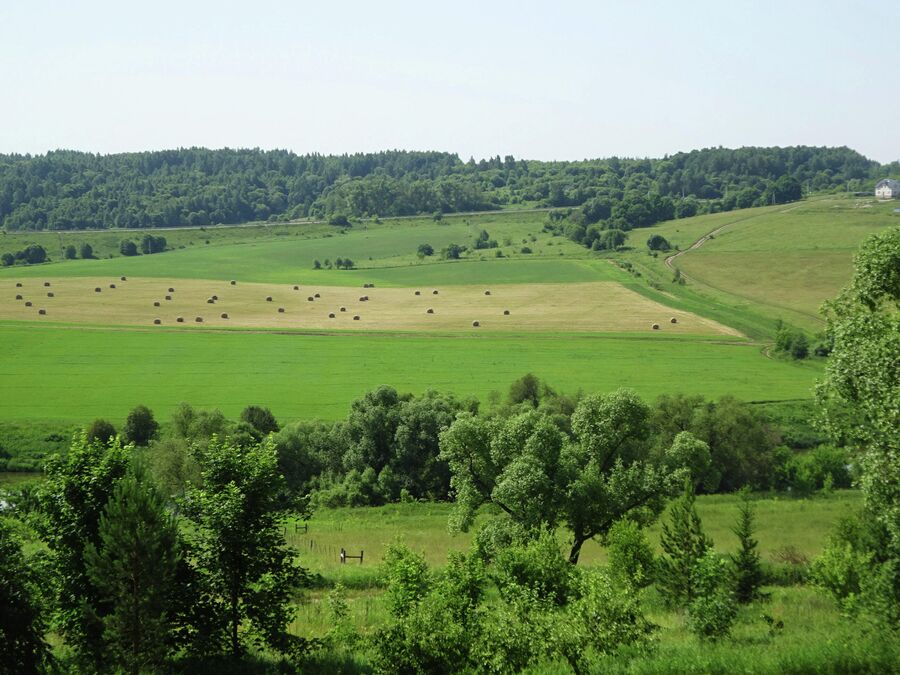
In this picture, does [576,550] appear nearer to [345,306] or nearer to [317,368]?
A: [317,368]

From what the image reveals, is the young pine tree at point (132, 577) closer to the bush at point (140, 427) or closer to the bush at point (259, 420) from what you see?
the bush at point (140, 427)

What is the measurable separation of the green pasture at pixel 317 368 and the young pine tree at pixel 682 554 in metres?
42.3

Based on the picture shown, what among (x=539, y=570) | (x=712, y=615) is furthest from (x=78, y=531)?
(x=712, y=615)

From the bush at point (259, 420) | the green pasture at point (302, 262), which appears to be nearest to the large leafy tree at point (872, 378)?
the bush at point (259, 420)

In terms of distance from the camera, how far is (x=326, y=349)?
9150 cm

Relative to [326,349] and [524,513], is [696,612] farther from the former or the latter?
[326,349]

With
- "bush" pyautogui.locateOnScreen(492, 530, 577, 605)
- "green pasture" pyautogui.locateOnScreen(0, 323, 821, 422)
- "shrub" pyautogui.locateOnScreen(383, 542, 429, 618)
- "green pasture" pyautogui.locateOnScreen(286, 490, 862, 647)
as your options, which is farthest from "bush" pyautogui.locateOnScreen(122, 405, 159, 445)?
"bush" pyautogui.locateOnScreen(492, 530, 577, 605)

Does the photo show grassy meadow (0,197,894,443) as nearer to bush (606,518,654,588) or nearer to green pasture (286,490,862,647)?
green pasture (286,490,862,647)

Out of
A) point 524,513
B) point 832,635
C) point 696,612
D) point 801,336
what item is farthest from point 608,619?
point 801,336

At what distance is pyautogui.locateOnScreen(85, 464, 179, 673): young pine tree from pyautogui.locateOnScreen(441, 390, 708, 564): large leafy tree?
14.6 meters

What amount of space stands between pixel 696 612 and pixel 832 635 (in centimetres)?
322

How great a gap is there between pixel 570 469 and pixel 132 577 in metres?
17.1

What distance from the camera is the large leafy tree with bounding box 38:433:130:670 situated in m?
20.6

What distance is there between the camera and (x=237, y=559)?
21.8m
